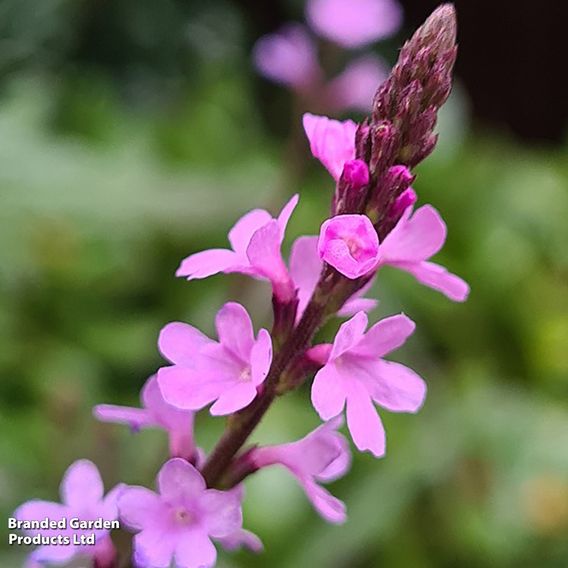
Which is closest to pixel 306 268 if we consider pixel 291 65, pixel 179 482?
pixel 179 482

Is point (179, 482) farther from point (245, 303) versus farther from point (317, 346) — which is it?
point (245, 303)

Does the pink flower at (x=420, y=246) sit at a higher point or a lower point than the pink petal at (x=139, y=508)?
higher

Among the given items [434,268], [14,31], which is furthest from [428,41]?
[14,31]

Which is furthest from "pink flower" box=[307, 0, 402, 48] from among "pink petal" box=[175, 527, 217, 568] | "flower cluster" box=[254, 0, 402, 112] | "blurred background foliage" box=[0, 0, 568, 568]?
"pink petal" box=[175, 527, 217, 568]

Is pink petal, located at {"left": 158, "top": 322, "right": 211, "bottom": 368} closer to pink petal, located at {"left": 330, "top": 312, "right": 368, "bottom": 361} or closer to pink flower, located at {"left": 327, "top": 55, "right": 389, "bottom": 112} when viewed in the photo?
pink petal, located at {"left": 330, "top": 312, "right": 368, "bottom": 361}

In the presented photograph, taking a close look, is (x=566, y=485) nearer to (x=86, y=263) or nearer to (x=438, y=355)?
(x=438, y=355)

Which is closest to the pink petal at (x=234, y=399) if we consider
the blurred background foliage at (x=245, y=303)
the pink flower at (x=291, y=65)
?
the blurred background foliage at (x=245, y=303)

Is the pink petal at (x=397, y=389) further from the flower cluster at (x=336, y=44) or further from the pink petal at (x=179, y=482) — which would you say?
the flower cluster at (x=336, y=44)
